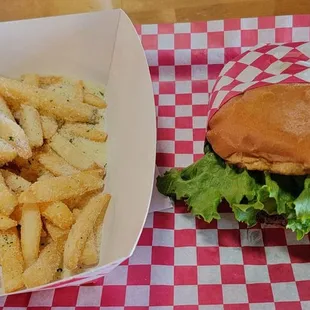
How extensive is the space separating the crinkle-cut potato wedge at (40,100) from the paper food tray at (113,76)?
170 mm

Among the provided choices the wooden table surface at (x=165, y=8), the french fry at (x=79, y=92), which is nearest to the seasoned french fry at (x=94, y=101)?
the french fry at (x=79, y=92)

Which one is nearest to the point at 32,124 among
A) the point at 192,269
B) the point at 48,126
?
the point at 48,126

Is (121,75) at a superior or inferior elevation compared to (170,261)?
superior

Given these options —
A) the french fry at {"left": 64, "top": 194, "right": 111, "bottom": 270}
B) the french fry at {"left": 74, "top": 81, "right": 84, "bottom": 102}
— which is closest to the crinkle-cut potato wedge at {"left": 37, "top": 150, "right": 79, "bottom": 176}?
the french fry at {"left": 64, "top": 194, "right": 111, "bottom": 270}

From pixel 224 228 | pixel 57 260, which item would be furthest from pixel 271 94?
pixel 57 260

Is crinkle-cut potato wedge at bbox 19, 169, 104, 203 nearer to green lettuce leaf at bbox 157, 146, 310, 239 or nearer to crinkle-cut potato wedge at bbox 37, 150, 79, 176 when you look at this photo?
crinkle-cut potato wedge at bbox 37, 150, 79, 176

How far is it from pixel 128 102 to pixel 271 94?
1.60ft

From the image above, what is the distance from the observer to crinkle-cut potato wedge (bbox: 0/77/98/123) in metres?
1.75

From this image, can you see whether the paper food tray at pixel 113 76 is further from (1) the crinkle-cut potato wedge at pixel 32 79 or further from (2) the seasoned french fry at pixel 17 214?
(2) the seasoned french fry at pixel 17 214

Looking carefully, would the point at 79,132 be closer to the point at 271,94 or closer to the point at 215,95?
the point at 215,95

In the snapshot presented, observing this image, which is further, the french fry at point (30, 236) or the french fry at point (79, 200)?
the french fry at point (79, 200)

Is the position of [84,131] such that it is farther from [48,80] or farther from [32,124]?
[48,80]

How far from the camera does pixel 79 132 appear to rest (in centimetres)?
181

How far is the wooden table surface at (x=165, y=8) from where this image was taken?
2391 millimetres
